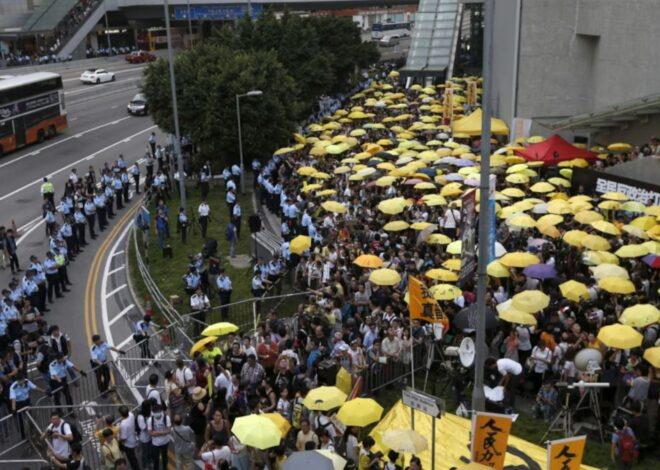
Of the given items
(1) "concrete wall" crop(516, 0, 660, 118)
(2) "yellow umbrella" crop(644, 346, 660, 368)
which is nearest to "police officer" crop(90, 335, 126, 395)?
(2) "yellow umbrella" crop(644, 346, 660, 368)

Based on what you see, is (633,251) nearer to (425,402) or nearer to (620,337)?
(620,337)

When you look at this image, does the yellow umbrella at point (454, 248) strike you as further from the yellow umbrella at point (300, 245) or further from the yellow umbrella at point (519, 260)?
the yellow umbrella at point (300, 245)

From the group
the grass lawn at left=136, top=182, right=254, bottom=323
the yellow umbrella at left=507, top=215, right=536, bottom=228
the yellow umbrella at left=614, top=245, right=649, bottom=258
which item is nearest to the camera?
the yellow umbrella at left=614, top=245, right=649, bottom=258

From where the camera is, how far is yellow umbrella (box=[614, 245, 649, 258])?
17922 millimetres

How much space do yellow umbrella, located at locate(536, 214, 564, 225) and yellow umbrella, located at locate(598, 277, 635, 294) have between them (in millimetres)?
4105

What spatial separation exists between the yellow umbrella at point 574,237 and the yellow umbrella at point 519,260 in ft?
3.77

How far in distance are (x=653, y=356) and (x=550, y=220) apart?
25.2 feet

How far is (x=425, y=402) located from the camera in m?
10.5

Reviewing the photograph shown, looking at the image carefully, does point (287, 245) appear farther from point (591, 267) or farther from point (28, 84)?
point (28, 84)

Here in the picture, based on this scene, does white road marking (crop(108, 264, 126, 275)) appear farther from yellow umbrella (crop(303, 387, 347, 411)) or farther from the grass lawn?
yellow umbrella (crop(303, 387, 347, 411))

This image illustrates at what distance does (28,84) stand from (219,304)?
24.4 meters

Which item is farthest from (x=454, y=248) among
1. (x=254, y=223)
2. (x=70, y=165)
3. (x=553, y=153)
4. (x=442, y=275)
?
(x=70, y=165)

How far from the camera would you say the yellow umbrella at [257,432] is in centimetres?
1176

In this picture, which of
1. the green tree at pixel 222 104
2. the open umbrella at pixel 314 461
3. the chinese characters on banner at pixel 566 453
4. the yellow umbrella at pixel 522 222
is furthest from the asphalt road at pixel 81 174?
the chinese characters on banner at pixel 566 453
